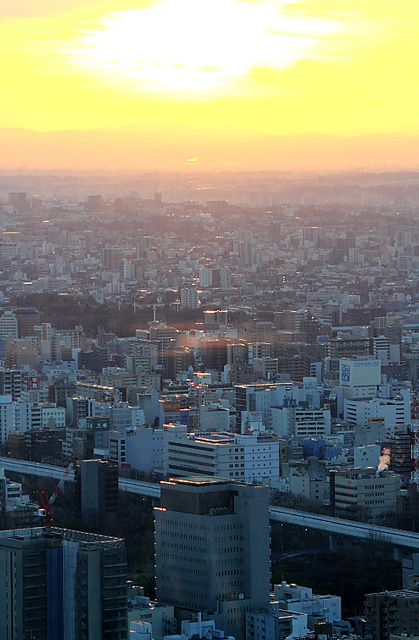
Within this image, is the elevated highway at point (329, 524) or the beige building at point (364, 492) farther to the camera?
the beige building at point (364, 492)

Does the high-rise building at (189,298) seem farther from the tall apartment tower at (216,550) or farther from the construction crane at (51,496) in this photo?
the tall apartment tower at (216,550)

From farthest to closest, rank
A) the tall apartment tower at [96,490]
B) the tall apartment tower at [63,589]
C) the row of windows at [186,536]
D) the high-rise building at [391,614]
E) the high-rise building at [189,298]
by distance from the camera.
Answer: the high-rise building at [189,298]
the tall apartment tower at [96,490]
the row of windows at [186,536]
the high-rise building at [391,614]
the tall apartment tower at [63,589]

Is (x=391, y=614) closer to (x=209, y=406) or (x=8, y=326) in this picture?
(x=209, y=406)

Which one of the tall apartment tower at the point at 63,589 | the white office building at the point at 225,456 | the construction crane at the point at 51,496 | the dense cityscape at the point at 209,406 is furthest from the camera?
the white office building at the point at 225,456

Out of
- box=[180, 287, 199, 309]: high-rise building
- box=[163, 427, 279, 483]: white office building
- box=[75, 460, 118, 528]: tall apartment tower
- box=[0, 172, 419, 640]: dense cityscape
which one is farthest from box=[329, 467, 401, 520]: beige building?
box=[180, 287, 199, 309]: high-rise building

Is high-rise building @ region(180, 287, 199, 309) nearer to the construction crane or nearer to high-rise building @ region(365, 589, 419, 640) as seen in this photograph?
the construction crane

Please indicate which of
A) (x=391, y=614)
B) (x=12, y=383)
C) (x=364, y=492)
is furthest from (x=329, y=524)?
(x=12, y=383)

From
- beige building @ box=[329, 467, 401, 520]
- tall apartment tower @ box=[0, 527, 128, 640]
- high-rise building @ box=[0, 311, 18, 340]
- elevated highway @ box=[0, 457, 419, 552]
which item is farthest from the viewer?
high-rise building @ box=[0, 311, 18, 340]

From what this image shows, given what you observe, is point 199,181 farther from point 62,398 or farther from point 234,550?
point 234,550

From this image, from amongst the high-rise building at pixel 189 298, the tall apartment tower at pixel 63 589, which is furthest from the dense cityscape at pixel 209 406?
the high-rise building at pixel 189 298
